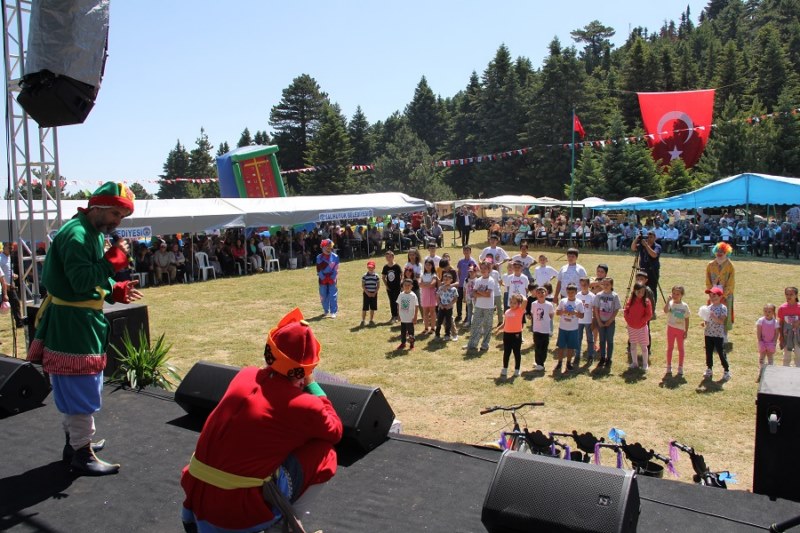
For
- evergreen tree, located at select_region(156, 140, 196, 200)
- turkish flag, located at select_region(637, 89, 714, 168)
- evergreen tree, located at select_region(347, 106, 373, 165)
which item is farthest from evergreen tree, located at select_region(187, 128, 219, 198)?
turkish flag, located at select_region(637, 89, 714, 168)

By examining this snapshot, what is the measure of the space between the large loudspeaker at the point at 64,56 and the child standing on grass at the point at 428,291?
6.13 m

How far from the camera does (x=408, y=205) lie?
84.3ft

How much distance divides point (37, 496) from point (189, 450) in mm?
918

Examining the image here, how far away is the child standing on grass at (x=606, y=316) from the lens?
323 inches

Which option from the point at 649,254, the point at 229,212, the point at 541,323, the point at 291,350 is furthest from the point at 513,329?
the point at 229,212

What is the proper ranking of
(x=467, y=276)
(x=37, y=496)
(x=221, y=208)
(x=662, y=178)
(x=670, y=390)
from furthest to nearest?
(x=662, y=178)
(x=221, y=208)
(x=467, y=276)
(x=670, y=390)
(x=37, y=496)

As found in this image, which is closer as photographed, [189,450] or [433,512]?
[433,512]

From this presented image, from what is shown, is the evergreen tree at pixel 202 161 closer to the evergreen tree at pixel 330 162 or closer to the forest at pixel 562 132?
the forest at pixel 562 132

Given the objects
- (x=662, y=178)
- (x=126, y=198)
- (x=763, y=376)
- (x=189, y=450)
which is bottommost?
(x=189, y=450)

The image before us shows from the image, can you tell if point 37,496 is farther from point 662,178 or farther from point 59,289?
point 662,178

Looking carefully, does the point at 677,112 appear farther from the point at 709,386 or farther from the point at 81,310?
Answer: the point at 81,310

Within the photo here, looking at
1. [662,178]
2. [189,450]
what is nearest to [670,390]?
[189,450]

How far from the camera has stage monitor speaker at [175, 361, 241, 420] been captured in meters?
4.43

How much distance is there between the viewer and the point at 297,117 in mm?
66250
